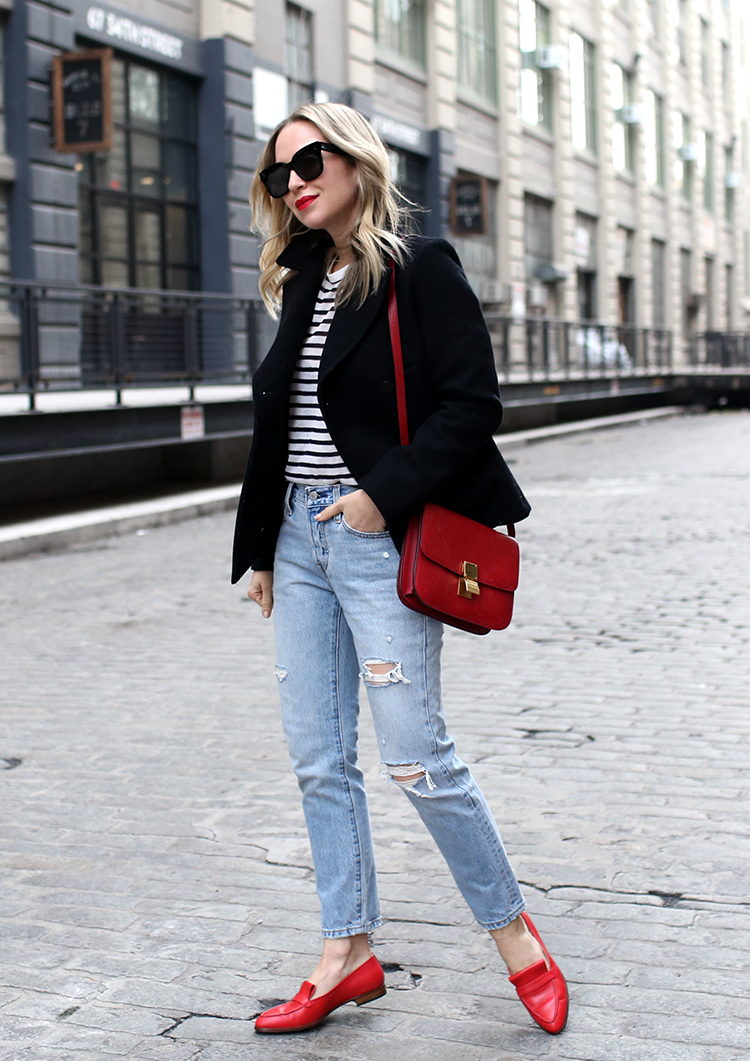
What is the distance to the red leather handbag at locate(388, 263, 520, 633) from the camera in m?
2.57

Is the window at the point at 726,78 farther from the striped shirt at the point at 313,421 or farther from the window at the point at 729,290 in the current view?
the striped shirt at the point at 313,421

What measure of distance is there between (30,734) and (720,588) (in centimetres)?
482

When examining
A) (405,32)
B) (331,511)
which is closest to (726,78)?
(405,32)

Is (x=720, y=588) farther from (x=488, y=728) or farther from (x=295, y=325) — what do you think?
(x=295, y=325)

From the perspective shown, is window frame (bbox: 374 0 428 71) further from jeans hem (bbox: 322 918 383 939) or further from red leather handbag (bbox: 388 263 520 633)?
jeans hem (bbox: 322 918 383 939)

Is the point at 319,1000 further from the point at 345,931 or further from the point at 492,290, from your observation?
the point at 492,290

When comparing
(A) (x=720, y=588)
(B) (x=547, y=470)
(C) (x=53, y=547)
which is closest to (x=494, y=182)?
(B) (x=547, y=470)

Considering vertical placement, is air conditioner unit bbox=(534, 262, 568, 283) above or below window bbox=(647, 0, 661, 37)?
below

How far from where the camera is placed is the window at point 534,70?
30859mm

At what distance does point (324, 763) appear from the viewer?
282 cm

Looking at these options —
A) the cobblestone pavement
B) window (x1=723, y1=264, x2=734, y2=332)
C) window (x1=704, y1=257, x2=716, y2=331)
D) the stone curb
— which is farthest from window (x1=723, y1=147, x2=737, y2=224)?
the cobblestone pavement

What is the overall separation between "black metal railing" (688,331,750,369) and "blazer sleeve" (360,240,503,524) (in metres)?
34.5

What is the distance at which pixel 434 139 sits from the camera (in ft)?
84.9

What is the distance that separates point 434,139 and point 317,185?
2433cm
